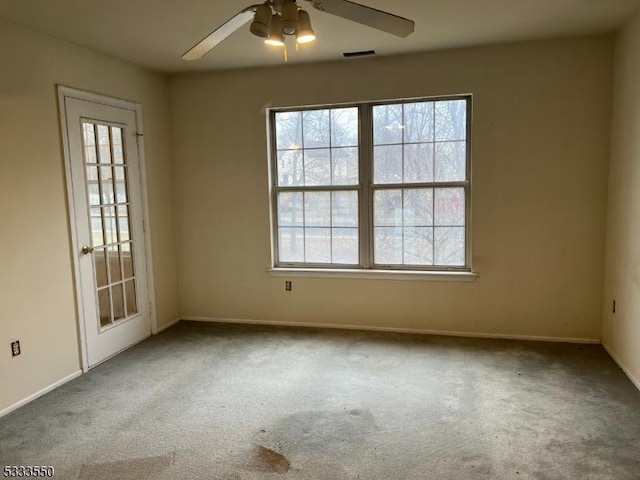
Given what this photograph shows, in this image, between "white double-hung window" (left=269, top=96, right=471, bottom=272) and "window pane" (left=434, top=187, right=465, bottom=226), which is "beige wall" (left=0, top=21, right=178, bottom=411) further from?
"window pane" (left=434, top=187, right=465, bottom=226)

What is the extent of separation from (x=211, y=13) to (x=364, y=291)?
256cm

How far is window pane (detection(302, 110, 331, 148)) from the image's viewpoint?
14.1 feet

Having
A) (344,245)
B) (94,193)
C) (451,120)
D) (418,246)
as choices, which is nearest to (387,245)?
(418,246)

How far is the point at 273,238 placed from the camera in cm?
451

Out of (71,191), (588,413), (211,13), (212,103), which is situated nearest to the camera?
(588,413)

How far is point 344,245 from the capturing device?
4.38m

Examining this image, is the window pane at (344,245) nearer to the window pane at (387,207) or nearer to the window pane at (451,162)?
the window pane at (387,207)

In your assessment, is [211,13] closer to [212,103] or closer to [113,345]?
[212,103]

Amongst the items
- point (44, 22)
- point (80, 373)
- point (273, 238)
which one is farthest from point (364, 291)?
point (44, 22)

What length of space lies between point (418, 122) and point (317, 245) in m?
1.43

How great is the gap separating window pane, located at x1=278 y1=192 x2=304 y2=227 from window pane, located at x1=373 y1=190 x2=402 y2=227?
2.32 feet

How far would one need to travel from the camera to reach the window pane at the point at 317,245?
4422 millimetres

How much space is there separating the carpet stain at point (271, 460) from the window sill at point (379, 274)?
208 centimetres

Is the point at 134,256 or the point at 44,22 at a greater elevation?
the point at 44,22
